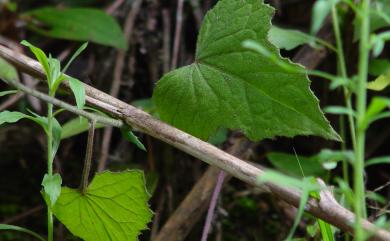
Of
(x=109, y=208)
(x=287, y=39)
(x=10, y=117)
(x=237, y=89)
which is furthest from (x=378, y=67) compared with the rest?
(x=10, y=117)

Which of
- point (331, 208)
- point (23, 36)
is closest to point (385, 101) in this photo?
point (331, 208)

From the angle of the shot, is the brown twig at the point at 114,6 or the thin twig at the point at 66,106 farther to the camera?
the brown twig at the point at 114,6

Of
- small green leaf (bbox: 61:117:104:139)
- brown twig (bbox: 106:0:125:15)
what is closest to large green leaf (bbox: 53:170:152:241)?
small green leaf (bbox: 61:117:104:139)

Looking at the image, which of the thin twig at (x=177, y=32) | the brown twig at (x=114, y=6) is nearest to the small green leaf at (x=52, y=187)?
the thin twig at (x=177, y=32)

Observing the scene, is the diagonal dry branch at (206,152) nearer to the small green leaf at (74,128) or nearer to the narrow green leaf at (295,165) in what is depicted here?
the small green leaf at (74,128)

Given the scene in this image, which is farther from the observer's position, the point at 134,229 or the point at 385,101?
the point at 134,229

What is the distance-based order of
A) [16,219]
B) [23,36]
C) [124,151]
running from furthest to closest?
[23,36], [124,151], [16,219]

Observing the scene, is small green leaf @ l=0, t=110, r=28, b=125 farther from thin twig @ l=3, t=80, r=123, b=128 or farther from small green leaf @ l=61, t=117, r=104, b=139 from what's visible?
small green leaf @ l=61, t=117, r=104, b=139

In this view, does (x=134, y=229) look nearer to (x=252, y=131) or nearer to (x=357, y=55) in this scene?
(x=252, y=131)
